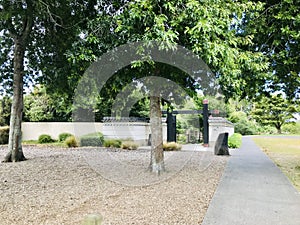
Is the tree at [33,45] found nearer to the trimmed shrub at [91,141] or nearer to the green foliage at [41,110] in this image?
the trimmed shrub at [91,141]

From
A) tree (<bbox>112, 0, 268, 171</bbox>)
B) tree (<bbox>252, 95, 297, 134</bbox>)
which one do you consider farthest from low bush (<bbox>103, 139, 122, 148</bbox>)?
tree (<bbox>252, 95, 297, 134</bbox>)

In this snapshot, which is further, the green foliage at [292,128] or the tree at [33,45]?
the green foliage at [292,128]

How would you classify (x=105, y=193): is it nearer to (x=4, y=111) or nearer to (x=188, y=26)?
(x=188, y=26)

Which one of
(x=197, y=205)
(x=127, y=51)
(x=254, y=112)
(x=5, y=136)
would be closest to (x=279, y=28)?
(x=127, y=51)

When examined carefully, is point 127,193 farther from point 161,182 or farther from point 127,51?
point 127,51

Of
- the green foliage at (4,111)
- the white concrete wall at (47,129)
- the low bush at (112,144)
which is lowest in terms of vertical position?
the low bush at (112,144)

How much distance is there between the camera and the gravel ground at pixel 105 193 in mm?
3270

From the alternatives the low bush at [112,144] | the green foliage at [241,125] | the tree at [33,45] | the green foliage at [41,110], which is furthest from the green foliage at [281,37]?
the green foliage at [241,125]

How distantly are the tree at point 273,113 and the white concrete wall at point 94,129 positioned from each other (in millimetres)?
19100

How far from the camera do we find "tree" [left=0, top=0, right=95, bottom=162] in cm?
651

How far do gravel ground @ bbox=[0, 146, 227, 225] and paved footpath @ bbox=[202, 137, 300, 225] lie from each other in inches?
9.2

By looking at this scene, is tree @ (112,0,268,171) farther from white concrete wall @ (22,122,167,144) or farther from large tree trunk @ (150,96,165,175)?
white concrete wall @ (22,122,167,144)

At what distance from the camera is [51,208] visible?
142 inches

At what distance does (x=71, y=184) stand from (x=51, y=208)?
1452mm
